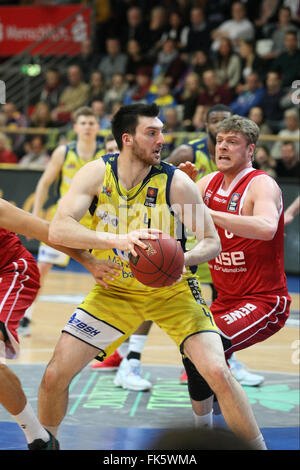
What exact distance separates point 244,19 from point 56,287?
6.80 metres

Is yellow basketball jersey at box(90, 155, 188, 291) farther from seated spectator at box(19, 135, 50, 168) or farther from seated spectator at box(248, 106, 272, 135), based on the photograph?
seated spectator at box(19, 135, 50, 168)

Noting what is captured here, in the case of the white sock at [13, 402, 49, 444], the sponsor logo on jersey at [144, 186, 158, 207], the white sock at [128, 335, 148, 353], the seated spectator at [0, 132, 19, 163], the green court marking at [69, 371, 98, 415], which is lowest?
the green court marking at [69, 371, 98, 415]

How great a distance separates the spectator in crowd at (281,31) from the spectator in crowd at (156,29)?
292cm

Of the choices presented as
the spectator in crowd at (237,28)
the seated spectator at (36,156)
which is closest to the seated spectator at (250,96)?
the spectator in crowd at (237,28)

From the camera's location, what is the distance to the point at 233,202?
4953 millimetres

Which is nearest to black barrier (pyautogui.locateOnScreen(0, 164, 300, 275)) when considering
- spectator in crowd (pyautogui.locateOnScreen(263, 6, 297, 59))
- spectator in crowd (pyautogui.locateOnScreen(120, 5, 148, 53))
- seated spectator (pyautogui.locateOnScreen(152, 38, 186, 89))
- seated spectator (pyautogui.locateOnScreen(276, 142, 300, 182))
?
seated spectator (pyautogui.locateOnScreen(152, 38, 186, 89))

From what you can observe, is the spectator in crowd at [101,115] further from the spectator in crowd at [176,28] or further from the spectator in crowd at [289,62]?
the spectator in crowd at [289,62]

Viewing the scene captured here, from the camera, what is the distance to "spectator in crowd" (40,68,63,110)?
1661 cm

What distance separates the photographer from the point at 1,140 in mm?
14945

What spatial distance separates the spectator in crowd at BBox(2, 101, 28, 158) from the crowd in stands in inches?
0.9

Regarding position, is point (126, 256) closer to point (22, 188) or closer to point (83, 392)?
point (83, 392)

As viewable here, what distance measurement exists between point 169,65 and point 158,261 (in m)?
11.8

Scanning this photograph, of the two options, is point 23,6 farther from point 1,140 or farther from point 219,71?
point 219,71
